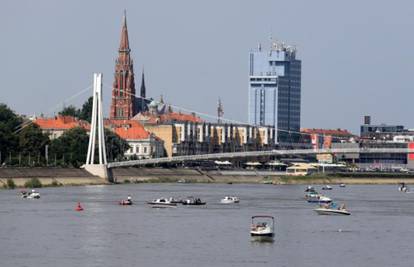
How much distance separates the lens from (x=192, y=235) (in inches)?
2443

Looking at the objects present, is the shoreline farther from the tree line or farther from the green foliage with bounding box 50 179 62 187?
the tree line

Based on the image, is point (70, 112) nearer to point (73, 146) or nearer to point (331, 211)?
point (73, 146)

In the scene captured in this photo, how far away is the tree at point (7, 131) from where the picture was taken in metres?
127

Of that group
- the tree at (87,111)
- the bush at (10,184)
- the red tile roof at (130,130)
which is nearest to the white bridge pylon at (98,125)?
the bush at (10,184)

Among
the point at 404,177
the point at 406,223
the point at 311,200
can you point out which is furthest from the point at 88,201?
the point at 404,177

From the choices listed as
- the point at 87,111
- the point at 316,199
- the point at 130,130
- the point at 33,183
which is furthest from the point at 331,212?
the point at 87,111

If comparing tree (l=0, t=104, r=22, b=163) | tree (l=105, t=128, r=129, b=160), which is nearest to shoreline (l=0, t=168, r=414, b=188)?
tree (l=105, t=128, r=129, b=160)

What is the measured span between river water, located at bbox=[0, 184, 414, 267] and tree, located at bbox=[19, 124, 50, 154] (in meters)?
37.7

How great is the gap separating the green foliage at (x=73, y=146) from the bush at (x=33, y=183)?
19479 millimetres

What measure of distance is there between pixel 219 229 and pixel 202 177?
268ft

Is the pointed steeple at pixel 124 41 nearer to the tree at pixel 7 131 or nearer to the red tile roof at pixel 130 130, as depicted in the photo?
the red tile roof at pixel 130 130

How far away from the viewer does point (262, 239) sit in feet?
197

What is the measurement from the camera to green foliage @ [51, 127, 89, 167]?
133 m

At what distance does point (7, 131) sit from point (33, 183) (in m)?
18.9
